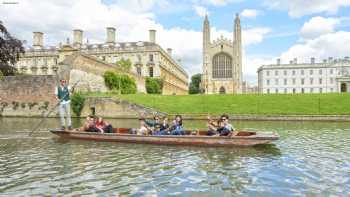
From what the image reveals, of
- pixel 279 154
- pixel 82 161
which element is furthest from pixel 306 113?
pixel 82 161

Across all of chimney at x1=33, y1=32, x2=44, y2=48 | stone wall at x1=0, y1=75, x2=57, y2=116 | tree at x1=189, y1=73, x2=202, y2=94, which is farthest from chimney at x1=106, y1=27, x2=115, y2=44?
tree at x1=189, y1=73, x2=202, y2=94

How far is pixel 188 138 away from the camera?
12008 mm

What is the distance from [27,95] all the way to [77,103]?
5.83 metres

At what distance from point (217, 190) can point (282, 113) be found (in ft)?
71.2

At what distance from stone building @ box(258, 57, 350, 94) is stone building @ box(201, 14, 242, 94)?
1863cm

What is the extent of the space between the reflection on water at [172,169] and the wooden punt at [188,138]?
0.34 m

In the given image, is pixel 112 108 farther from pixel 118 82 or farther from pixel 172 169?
pixel 172 169

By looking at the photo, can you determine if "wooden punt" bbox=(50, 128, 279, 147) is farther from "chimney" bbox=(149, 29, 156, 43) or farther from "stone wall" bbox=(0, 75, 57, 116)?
"chimney" bbox=(149, 29, 156, 43)

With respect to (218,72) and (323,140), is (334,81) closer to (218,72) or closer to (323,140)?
(218,72)

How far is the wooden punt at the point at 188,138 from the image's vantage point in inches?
456

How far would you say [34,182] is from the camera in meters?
7.05

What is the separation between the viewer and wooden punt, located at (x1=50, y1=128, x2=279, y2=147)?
38.0 feet

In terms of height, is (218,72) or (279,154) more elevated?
(218,72)

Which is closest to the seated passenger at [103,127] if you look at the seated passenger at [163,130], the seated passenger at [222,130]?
the seated passenger at [163,130]
